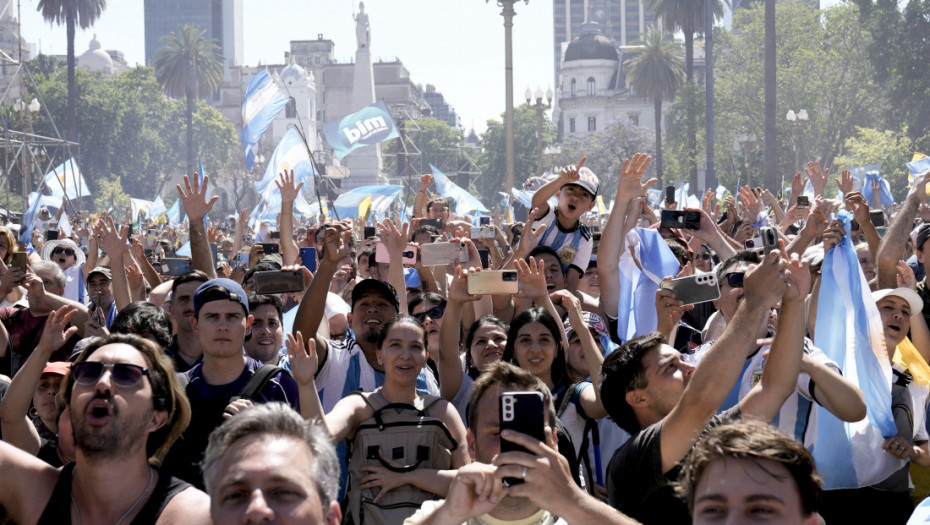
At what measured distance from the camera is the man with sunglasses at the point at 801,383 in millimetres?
3838

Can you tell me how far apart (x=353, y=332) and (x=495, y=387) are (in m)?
1.93

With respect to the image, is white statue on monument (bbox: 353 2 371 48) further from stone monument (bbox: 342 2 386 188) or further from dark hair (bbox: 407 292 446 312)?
dark hair (bbox: 407 292 446 312)

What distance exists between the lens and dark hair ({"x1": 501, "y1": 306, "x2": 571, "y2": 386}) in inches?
197

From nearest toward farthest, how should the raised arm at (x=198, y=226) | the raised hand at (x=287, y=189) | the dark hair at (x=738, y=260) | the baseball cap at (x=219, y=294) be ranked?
1. the baseball cap at (x=219, y=294)
2. the dark hair at (x=738, y=260)
3. the raised arm at (x=198, y=226)
4. the raised hand at (x=287, y=189)

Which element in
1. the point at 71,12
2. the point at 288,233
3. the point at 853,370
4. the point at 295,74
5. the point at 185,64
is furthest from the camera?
the point at 295,74

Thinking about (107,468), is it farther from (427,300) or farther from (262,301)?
(427,300)

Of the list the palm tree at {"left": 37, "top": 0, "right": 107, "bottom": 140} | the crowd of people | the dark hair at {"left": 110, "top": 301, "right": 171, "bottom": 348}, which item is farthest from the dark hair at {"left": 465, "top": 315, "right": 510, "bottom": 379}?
the palm tree at {"left": 37, "top": 0, "right": 107, "bottom": 140}

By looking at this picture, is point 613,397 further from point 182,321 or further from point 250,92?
point 250,92

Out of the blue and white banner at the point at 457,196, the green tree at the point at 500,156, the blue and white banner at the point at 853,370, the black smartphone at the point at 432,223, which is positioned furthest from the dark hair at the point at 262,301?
the green tree at the point at 500,156

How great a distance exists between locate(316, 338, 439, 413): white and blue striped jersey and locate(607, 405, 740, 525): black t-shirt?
1.68 meters

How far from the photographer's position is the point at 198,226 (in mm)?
6613

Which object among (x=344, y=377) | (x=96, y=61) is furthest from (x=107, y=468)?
(x=96, y=61)

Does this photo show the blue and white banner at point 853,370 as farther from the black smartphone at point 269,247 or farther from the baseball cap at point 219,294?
the black smartphone at point 269,247

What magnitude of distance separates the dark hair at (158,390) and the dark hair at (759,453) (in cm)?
166
